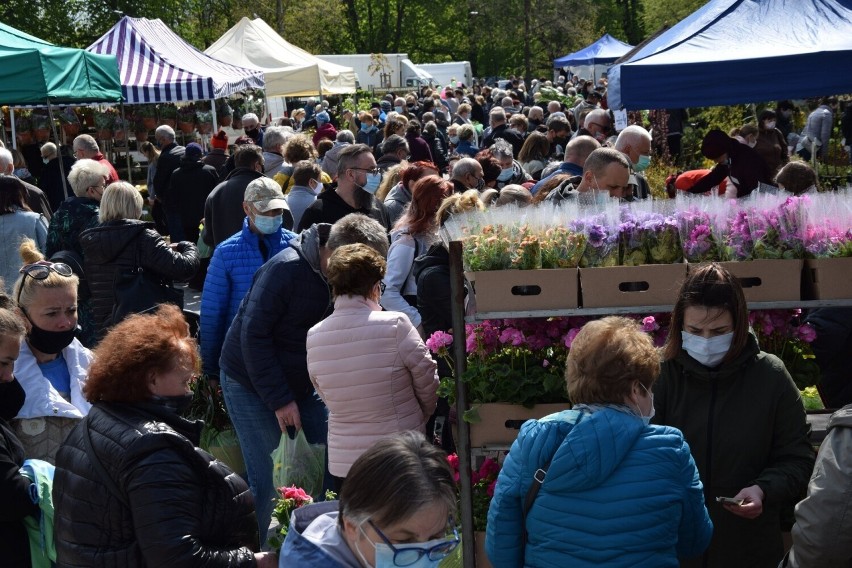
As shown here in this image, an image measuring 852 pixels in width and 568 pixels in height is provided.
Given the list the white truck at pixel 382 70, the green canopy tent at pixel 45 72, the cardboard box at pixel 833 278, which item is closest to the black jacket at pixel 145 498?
the cardboard box at pixel 833 278

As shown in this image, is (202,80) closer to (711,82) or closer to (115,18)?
(711,82)

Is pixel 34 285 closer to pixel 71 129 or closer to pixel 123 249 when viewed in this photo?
pixel 123 249

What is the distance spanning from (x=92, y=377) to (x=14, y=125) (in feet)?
43.3

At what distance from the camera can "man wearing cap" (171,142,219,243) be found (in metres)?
11.5

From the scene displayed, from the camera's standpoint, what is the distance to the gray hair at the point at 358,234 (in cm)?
466

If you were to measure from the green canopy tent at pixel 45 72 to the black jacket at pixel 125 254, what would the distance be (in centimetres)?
381

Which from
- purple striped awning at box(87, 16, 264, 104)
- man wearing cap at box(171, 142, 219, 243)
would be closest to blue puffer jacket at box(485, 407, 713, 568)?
man wearing cap at box(171, 142, 219, 243)

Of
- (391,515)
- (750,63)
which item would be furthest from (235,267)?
(391,515)

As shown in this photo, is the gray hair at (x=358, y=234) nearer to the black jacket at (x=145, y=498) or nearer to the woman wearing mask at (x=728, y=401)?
the woman wearing mask at (x=728, y=401)

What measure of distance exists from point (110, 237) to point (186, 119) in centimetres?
1213

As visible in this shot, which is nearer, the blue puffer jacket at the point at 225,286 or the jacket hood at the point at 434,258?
the jacket hood at the point at 434,258

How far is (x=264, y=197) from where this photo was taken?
5.79 metres

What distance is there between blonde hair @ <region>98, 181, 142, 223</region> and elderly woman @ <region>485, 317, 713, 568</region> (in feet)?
12.8

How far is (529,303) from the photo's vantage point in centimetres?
410
